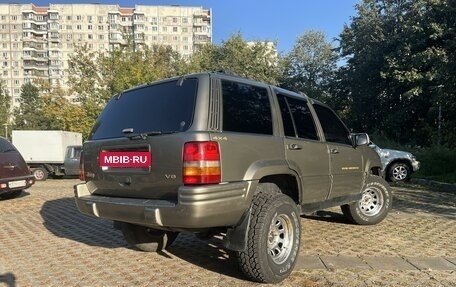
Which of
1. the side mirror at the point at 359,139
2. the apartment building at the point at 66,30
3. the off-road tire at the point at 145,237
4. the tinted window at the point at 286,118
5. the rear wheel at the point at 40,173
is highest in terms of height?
the apartment building at the point at 66,30

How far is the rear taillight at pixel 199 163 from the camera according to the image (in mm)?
3613

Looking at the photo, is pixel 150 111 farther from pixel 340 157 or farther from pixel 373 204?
pixel 373 204

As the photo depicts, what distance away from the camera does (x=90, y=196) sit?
452cm

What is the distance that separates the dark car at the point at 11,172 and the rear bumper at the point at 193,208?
702cm

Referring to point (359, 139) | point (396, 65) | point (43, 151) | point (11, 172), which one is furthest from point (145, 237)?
point (396, 65)

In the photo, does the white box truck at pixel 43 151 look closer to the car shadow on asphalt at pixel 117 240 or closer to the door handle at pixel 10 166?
the door handle at pixel 10 166

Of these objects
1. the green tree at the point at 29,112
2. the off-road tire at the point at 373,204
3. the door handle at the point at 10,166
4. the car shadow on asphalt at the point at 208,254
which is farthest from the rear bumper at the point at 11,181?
the green tree at the point at 29,112

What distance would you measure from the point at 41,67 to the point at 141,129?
11260 cm

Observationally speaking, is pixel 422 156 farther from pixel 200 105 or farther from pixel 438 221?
pixel 200 105

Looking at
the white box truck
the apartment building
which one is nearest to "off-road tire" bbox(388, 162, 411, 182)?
the white box truck

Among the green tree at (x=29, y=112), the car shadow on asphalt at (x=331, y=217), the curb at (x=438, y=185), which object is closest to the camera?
the car shadow on asphalt at (x=331, y=217)

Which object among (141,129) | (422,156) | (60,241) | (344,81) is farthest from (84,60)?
(141,129)

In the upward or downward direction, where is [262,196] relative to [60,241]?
upward

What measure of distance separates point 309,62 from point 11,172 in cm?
3646
